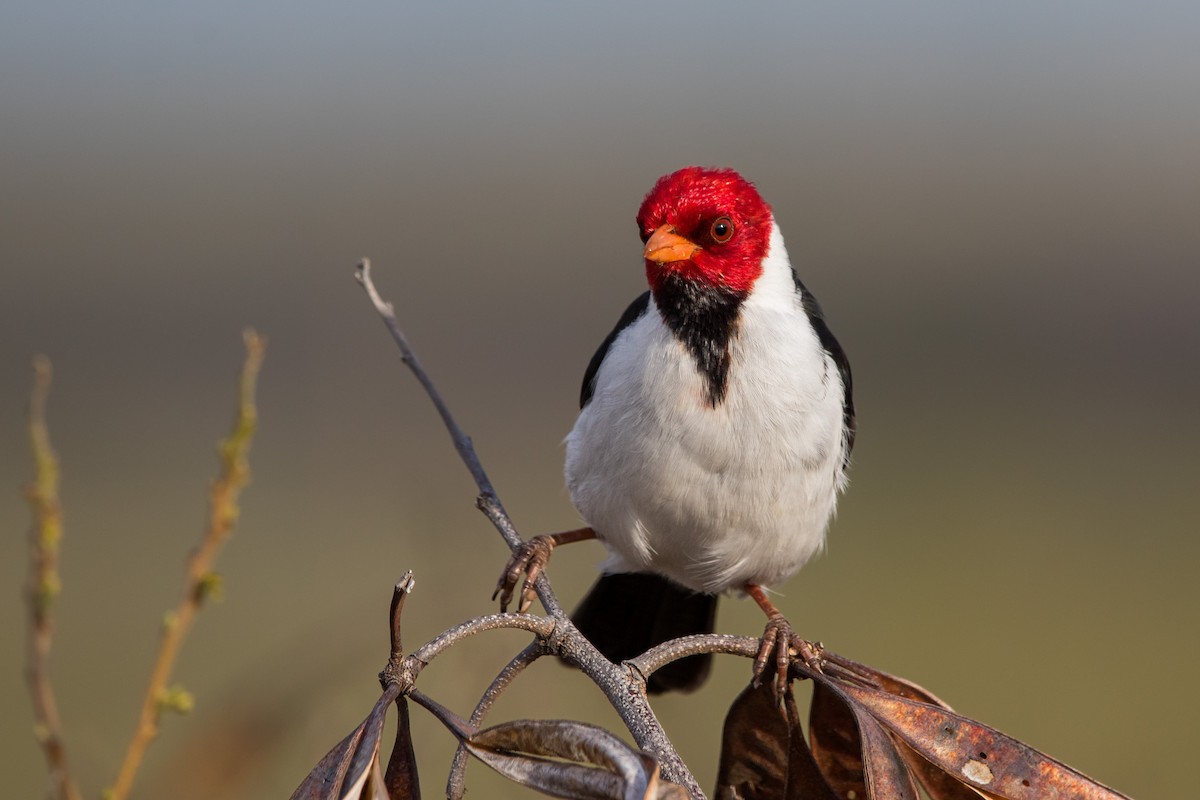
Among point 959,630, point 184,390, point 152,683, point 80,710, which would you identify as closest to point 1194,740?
point 959,630

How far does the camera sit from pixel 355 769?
181 centimetres

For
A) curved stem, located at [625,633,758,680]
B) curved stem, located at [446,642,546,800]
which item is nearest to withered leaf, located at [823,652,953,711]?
curved stem, located at [625,633,758,680]

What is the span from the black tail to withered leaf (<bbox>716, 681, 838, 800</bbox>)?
6.55 feet

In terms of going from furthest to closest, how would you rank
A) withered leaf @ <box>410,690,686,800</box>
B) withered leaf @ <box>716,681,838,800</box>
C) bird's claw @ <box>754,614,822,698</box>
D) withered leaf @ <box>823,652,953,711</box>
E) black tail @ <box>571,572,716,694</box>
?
1. black tail @ <box>571,572,716,694</box>
2. bird's claw @ <box>754,614,822,698</box>
3. withered leaf @ <box>716,681,838,800</box>
4. withered leaf @ <box>823,652,953,711</box>
5. withered leaf @ <box>410,690,686,800</box>

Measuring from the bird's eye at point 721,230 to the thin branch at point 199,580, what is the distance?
2222 mm

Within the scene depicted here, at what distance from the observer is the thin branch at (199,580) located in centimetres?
148

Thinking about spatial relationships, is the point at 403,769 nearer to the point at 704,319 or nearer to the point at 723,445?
the point at 723,445

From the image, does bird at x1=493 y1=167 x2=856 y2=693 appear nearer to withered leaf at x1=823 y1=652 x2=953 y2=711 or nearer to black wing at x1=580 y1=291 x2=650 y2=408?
black wing at x1=580 y1=291 x2=650 y2=408

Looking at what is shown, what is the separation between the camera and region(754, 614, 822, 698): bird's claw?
269 centimetres

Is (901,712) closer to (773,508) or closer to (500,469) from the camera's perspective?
(773,508)

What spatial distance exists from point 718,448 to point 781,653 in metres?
0.89

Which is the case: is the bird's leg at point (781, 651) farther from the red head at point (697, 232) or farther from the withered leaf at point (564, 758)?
the red head at point (697, 232)

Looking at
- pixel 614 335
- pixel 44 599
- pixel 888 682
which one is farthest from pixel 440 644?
pixel 614 335

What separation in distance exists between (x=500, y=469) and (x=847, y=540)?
13.3 ft
